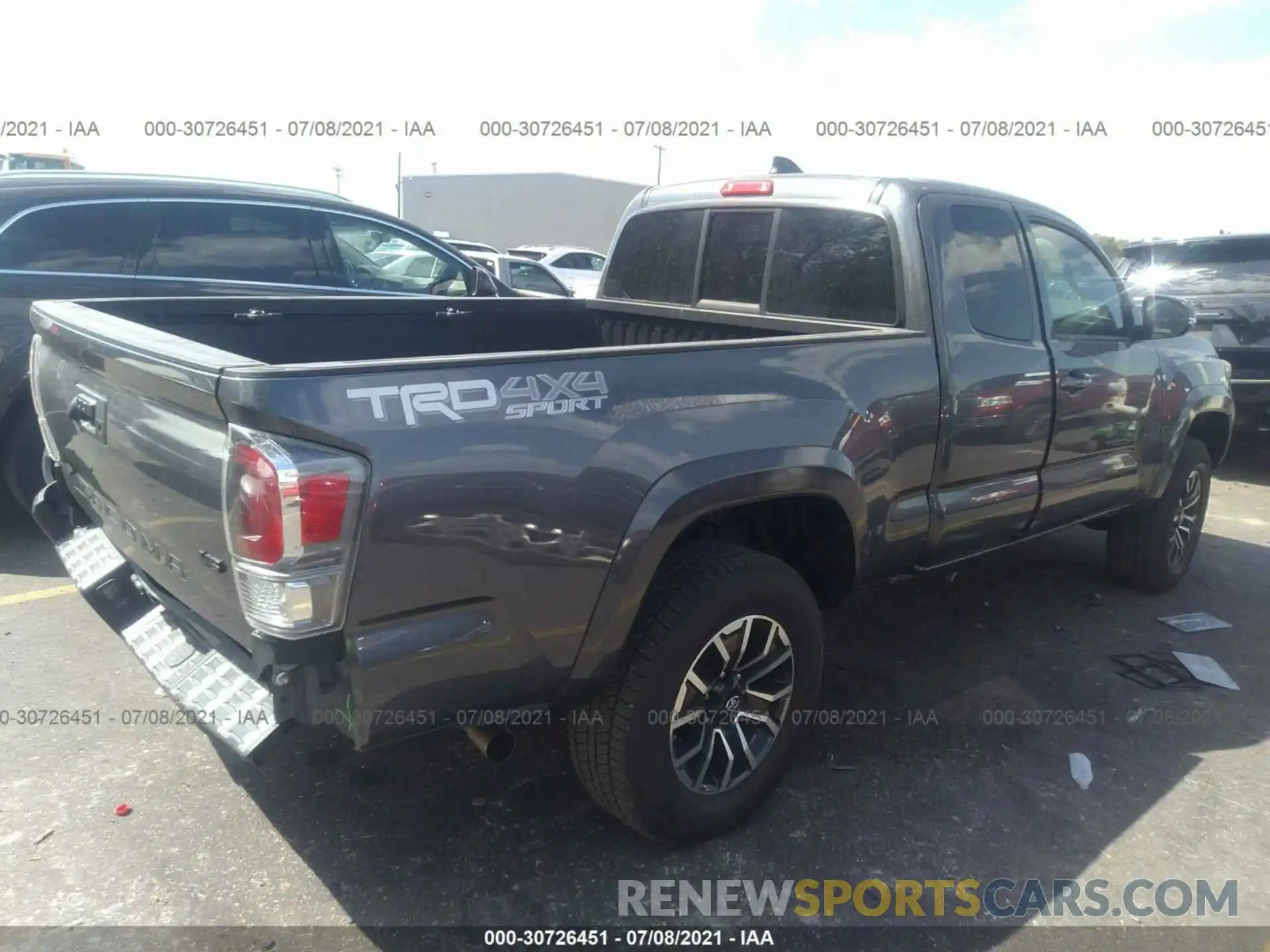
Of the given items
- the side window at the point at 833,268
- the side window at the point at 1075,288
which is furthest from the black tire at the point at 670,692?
the side window at the point at 1075,288

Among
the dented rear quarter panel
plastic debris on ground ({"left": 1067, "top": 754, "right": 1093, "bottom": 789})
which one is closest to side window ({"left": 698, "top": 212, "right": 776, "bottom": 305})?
the dented rear quarter panel

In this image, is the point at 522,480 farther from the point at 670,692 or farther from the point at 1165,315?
the point at 1165,315

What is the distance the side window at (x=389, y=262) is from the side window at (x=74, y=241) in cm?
122

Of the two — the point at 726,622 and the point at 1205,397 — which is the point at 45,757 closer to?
the point at 726,622

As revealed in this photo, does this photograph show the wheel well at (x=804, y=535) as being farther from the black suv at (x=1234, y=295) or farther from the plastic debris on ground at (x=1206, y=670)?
the black suv at (x=1234, y=295)

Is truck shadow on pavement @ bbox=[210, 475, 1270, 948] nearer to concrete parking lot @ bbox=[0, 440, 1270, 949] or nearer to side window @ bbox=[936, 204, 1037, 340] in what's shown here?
concrete parking lot @ bbox=[0, 440, 1270, 949]

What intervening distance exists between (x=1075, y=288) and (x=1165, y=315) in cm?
54

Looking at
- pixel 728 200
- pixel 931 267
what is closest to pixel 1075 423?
pixel 931 267

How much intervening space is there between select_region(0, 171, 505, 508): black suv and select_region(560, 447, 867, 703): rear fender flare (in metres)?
3.38

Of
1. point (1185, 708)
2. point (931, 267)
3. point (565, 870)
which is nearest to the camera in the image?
point (565, 870)

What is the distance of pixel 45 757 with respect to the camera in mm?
3088

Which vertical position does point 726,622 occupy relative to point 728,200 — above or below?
below

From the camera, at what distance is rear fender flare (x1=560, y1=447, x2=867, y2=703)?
94.0 inches

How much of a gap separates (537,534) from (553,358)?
426 mm
